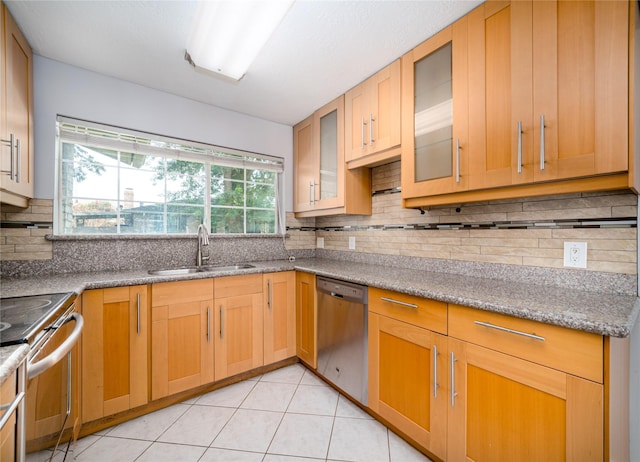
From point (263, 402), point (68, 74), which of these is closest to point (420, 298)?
point (263, 402)

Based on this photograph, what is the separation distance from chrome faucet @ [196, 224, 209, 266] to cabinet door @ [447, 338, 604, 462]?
1979 mm

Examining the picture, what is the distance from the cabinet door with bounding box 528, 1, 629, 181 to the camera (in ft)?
3.36

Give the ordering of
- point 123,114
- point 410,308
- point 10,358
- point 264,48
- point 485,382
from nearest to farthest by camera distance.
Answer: point 10,358 < point 485,382 < point 410,308 < point 264,48 < point 123,114

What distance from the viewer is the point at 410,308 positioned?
148cm

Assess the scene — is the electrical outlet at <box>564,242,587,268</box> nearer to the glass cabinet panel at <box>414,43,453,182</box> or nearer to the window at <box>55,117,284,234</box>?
Result: the glass cabinet panel at <box>414,43,453,182</box>

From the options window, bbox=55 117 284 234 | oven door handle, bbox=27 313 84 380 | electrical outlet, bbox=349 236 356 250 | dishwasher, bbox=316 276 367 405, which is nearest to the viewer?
oven door handle, bbox=27 313 84 380

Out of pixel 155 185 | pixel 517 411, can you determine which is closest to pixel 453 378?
pixel 517 411

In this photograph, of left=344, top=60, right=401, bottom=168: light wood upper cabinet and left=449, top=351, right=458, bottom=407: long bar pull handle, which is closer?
left=449, top=351, right=458, bottom=407: long bar pull handle

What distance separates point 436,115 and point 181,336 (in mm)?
2164

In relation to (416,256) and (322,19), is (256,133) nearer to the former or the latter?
(322,19)

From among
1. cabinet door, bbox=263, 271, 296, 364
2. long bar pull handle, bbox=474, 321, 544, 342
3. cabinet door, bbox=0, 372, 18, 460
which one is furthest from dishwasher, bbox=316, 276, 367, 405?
cabinet door, bbox=0, 372, 18, 460

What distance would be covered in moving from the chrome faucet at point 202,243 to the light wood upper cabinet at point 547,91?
2.03 metres

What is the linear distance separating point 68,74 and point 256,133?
1.42 meters

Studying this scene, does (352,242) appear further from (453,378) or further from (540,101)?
(540,101)
